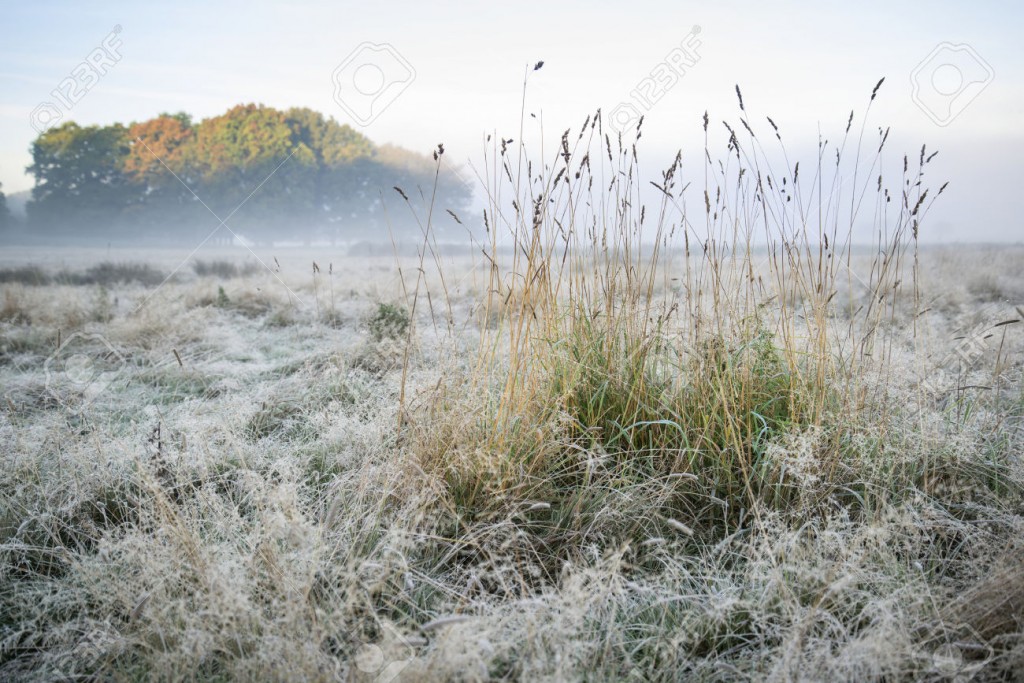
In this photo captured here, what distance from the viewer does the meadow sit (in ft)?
4.15

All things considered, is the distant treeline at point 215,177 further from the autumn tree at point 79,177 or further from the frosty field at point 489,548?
the frosty field at point 489,548

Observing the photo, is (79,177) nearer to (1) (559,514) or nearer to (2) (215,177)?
(2) (215,177)

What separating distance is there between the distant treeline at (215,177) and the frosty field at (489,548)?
2059 centimetres

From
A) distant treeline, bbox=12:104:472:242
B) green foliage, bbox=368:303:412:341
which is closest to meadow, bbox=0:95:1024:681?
green foliage, bbox=368:303:412:341

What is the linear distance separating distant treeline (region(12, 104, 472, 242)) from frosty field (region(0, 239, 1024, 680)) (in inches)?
811

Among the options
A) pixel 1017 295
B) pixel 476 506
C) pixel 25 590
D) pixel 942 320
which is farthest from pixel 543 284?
pixel 1017 295

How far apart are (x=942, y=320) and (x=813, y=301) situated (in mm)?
4278

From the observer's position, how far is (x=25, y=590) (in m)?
1.66

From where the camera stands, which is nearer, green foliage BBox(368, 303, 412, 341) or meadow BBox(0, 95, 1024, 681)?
meadow BBox(0, 95, 1024, 681)

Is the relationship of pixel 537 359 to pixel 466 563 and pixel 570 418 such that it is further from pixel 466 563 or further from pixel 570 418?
pixel 466 563

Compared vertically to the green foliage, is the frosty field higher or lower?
lower

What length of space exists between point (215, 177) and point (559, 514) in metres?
28.7

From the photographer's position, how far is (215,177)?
2555 centimetres

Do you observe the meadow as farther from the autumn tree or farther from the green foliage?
the autumn tree
